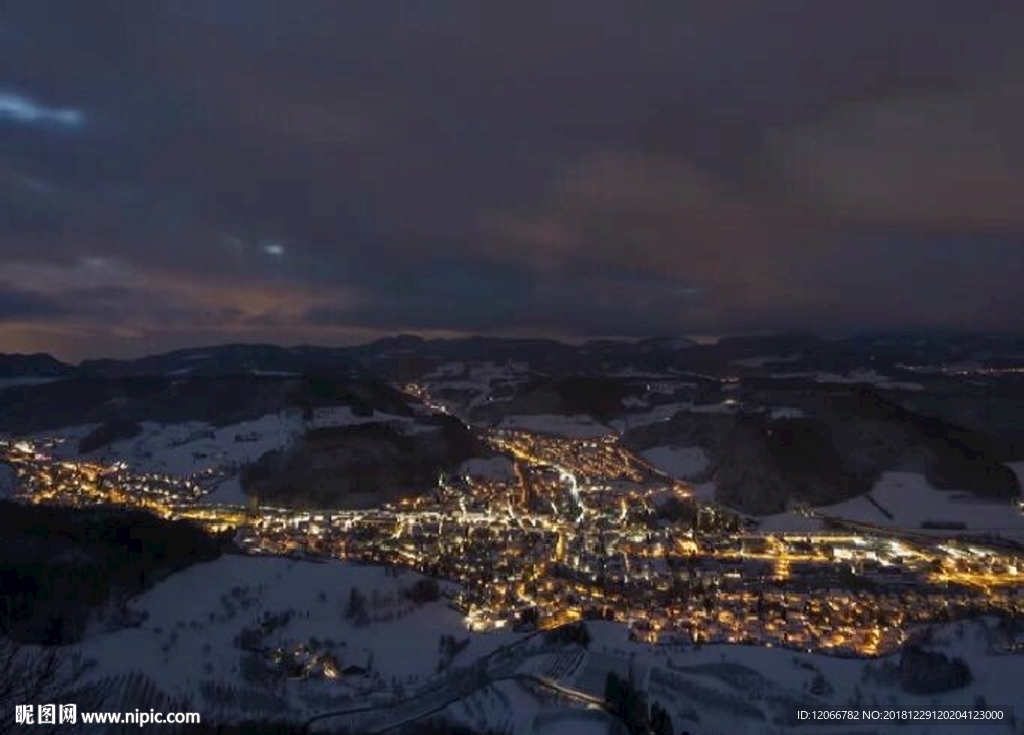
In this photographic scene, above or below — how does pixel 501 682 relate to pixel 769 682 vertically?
above

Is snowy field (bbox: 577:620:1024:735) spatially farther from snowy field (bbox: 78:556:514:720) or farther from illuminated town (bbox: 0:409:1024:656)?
snowy field (bbox: 78:556:514:720)

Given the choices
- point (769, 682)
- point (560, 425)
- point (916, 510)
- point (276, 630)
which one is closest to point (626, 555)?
point (769, 682)

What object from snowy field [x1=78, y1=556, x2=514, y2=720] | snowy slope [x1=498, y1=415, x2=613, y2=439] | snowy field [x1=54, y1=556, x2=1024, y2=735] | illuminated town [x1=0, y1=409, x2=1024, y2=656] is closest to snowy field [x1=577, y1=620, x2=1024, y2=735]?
snowy field [x1=54, y1=556, x2=1024, y2=735]

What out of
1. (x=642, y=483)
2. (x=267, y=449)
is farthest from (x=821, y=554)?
(x=267, y=449)

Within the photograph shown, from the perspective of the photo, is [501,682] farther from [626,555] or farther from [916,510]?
[916,510]

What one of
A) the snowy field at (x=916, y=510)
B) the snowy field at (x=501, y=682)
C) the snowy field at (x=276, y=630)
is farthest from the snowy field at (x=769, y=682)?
the snowy field at (x=916, y=510)

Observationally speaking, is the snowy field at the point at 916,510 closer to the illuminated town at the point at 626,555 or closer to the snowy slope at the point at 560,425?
the illuminated town at the point at 626,555

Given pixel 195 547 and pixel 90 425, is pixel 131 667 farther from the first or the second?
pixel 90 425
